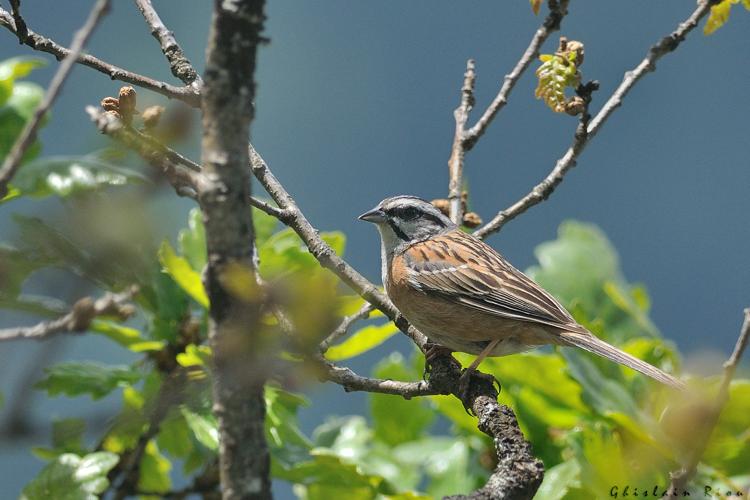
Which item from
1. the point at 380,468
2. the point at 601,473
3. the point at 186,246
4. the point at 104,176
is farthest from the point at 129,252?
the point at 380,468

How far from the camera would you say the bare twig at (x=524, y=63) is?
2.96 m

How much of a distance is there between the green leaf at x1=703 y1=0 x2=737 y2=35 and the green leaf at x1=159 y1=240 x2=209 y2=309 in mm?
1736

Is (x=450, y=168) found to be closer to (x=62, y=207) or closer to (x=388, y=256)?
(x=388, y=256)

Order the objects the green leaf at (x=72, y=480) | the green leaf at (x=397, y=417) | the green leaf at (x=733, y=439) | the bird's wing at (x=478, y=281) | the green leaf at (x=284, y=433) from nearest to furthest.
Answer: the green leaf at (x=72, y=480)
the green leaf at (x=733, y=439)
the green leaf at (x=284, y=433)
the bird's wing at (x=478, y=281)
the green leaf at (x=397, y=417)

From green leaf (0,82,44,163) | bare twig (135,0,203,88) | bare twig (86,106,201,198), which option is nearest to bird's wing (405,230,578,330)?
bare twig (135,0,203,88)

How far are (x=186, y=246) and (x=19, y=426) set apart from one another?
7.22ft

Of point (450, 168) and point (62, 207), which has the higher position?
point (450, 168)

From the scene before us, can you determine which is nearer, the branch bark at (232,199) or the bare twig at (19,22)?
the branch bark at (232,199)

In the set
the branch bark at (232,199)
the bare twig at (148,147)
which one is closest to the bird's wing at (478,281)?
the bare twig at (148,147)

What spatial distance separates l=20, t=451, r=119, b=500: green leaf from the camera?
99.0 inches

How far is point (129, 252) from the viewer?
1224 mm

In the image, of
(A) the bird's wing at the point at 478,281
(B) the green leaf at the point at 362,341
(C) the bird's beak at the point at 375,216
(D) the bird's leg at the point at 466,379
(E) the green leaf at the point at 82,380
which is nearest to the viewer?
(D) the bird's leg at the point at 466,379

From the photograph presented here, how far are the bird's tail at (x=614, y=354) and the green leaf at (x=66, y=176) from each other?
180 cm

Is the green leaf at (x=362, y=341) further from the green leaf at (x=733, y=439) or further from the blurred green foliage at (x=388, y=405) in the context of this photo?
the green leaf at (x=733, y=439)
